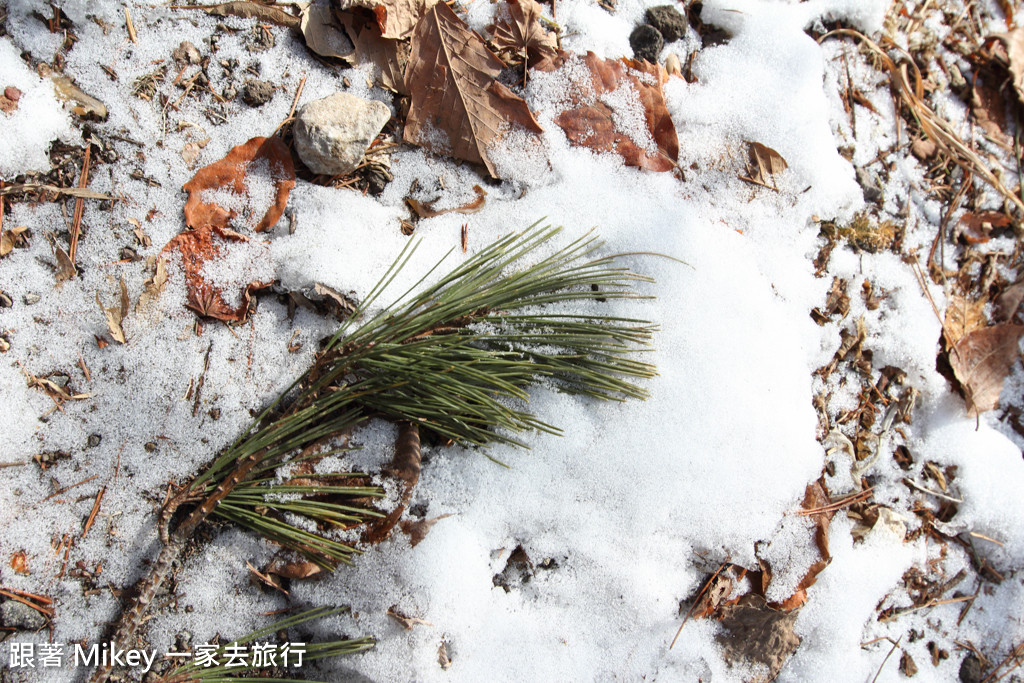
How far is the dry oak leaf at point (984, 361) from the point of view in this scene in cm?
166

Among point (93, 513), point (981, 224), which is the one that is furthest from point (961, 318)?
point (93, 513)

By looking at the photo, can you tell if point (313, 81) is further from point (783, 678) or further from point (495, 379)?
point (783, 678)

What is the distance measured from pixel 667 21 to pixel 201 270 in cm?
142

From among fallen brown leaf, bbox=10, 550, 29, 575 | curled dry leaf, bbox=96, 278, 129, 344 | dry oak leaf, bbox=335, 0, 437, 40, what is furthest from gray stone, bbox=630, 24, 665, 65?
fallen brown leaf, bbox=10, 550, 29, 575

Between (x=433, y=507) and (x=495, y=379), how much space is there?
1.25ft

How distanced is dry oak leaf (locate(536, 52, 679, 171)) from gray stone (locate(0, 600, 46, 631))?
1684 millimetres

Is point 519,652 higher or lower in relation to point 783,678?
higher

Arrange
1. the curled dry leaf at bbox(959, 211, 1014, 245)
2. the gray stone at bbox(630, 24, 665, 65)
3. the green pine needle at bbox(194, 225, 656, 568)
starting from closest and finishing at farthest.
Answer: the green pine needle at bbox(194, 225, 656, 568) → the gray stone at bbox(630, 24, 665, 65) → the curled dry leaf at bbox(959, 211, 1014, 245)

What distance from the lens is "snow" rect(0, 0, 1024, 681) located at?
1335mm

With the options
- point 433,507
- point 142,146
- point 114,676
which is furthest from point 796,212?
point 114,676

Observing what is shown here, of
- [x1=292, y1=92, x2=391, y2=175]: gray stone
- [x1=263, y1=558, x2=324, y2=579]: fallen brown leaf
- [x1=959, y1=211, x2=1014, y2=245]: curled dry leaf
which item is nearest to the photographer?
[x1=263, y1=558, x2=324, y2=579]: fallen brown leaf

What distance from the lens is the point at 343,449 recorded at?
1.25m

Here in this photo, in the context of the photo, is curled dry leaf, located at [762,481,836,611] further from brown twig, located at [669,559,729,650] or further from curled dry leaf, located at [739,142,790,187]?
curled dry leaf, located at [739,142,790,187]

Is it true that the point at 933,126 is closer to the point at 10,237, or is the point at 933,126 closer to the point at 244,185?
the point at 244,185
